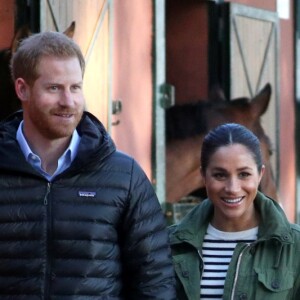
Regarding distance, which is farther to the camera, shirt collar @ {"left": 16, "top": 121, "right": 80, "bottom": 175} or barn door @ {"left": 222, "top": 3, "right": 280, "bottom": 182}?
barn door @ {"left": 222, "top": 3, "right": 280, "bottom": 182}

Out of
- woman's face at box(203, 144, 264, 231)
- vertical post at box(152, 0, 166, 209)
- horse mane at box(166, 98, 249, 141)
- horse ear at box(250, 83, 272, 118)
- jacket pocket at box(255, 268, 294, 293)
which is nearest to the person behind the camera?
jacket pocket at box(255, 268, 294, 293)

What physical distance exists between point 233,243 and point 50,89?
2.37 ft

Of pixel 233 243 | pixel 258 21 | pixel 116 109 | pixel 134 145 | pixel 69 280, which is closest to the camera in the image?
pixel 69 280

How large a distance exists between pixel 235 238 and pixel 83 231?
1.69 feet

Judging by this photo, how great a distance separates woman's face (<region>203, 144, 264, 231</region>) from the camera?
3158mm

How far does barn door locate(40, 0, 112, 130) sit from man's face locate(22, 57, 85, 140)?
3.07m

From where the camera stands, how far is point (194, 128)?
887 cm

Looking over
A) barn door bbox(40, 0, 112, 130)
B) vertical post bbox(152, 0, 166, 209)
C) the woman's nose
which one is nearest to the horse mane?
vertical post bbox(152, 0, 166, 209)

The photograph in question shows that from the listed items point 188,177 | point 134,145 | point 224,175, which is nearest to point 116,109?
point 134,145

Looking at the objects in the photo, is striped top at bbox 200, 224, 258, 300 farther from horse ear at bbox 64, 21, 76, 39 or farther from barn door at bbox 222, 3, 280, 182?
barn door at bbox 222, 3, 280, 182

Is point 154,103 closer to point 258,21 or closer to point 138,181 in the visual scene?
point 258,21

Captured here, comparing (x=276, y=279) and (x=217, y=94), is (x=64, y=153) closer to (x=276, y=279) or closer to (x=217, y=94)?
(x=276, y=279)

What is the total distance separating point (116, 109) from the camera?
7.10m

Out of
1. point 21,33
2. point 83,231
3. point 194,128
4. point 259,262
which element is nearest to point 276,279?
point 259,262
